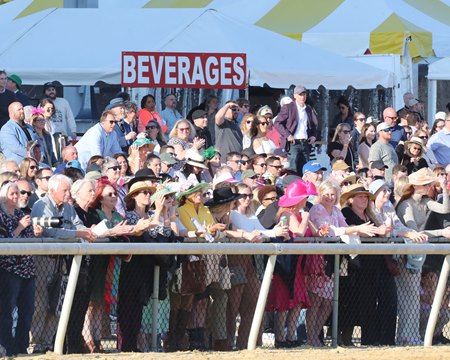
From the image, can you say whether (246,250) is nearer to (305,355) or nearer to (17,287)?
(305,355)

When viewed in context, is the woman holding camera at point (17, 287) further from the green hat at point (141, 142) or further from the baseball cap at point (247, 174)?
the green hat at point (141, 142)

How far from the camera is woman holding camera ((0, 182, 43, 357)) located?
8.82 metres

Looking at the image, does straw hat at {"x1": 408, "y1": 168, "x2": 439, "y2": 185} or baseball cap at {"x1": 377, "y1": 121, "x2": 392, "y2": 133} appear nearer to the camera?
straw hat at {"x1": 408, "y1": 168, "x2": 439, "y2": 185}

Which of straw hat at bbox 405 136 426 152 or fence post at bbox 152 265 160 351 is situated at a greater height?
straw hat at bbox 405 136 426 152

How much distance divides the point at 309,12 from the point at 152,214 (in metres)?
13.0

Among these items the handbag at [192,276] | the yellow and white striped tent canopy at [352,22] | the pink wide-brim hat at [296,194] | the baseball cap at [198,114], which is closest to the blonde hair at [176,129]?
the baseball cap at [198,114]

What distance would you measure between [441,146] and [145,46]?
4.15 meters

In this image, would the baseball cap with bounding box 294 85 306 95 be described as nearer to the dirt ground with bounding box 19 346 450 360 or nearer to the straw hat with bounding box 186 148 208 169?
the straw hat with bounding box 186 148 208 169

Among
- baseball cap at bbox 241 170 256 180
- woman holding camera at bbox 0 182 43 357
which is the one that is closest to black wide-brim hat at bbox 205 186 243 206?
woman holding camera at bbox 0 182 43 357

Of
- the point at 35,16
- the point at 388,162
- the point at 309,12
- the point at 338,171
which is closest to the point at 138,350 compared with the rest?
the point at 338,171

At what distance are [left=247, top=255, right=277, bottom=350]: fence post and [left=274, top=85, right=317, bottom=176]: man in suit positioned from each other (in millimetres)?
7814

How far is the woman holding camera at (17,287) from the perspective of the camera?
28.9 feet

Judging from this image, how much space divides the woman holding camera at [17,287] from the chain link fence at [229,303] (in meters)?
0.11

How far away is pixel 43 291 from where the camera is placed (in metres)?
9.21
